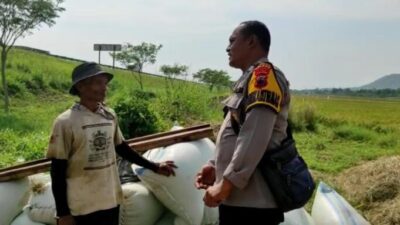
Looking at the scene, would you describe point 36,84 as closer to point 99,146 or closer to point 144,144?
point 144,144

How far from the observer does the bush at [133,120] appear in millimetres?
5930

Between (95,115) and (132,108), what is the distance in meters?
3.96

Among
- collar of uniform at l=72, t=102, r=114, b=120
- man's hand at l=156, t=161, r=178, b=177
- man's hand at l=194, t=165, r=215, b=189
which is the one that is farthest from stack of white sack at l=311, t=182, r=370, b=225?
collar of uniform at l=72, t=102, r=114, b=120

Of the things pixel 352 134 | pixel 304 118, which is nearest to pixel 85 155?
pixel 352 134

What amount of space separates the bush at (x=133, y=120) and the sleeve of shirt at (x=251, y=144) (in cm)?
440

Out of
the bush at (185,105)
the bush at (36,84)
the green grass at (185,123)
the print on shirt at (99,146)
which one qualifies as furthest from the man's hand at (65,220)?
the bush at (36,84)

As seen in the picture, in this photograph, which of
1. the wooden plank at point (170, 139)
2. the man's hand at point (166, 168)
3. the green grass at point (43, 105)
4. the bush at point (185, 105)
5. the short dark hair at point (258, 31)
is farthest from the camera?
the bush at point (185, 105)

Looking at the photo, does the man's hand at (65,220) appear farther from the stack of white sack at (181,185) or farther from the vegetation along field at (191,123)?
the vegetation along field at (191,123)

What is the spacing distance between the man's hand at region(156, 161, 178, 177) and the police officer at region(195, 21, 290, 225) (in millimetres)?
842

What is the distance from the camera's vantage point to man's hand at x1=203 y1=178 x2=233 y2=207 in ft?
5.24

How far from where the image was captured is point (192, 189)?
2.63 metres

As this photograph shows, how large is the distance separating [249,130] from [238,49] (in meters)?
0.31

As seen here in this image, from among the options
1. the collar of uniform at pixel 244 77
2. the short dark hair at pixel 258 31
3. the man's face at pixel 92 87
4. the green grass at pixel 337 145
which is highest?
the short dark hair at pixel 258 31

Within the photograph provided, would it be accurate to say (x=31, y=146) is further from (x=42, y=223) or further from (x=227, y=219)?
(x=227, y=219)
